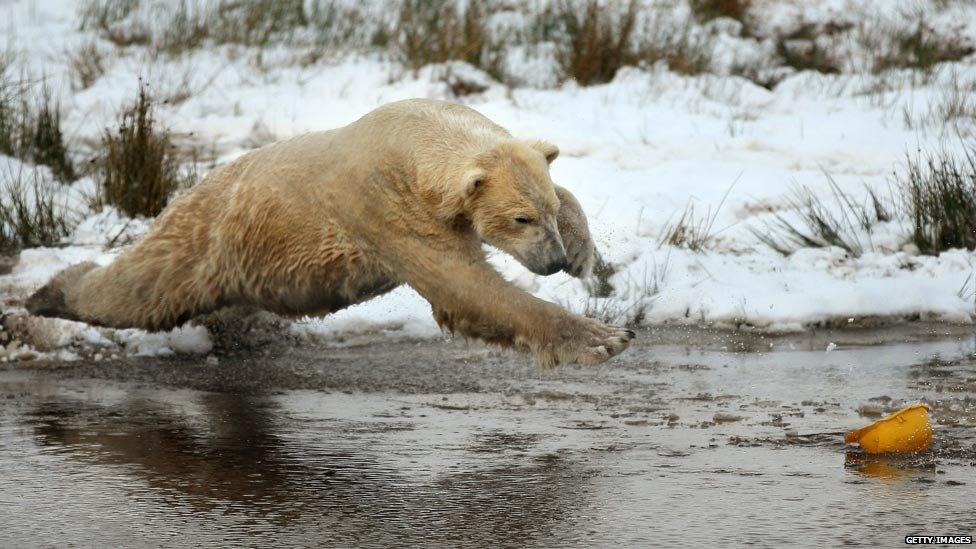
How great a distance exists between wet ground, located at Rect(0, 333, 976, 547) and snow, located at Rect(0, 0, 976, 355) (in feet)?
1.80

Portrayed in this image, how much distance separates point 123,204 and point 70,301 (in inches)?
83.9

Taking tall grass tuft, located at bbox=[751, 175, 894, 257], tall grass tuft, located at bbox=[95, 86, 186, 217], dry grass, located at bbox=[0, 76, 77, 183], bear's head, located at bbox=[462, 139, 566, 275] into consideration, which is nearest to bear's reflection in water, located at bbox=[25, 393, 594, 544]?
bear's head, located at bbox=[462, 139, 566, 275]

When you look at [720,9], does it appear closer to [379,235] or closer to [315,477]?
[379,235]

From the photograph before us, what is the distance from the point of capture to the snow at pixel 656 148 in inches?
268

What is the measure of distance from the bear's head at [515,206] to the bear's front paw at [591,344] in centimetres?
26

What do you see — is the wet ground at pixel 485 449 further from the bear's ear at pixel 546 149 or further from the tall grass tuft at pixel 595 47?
the tall grass tuft at pixel 595 47

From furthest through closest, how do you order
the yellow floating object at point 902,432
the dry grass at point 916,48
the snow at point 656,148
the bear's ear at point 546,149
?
the dry grass at point 916,48 < the snow at point 656,148 < the bear's ear at point 546,149 < the yellow floating object at point 902,432

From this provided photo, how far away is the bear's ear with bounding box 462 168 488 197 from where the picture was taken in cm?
446

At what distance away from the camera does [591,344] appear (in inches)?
183

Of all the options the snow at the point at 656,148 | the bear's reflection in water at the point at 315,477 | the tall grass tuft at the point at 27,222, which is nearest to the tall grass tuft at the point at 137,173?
the snow at the point at 656,148

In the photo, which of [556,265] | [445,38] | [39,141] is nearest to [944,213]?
[556,265]

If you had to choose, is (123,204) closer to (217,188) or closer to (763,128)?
(217,188)

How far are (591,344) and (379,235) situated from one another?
3.06 ft

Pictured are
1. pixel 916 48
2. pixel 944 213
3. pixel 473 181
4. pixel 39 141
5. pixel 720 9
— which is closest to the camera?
pixel 473 181
